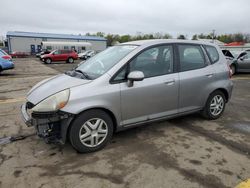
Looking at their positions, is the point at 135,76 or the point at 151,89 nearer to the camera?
the point at 135,76

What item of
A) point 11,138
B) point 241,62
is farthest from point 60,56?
point 11,138

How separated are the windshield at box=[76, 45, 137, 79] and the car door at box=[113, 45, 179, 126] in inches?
9.8

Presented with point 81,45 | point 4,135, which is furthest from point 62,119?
point 81,45

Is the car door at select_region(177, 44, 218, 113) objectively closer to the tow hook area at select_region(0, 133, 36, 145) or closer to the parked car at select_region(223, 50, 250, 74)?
the tow hook area at select_region(0, 133, 36, 145)

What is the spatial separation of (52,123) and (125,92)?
1.17m

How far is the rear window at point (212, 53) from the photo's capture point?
15.4ft

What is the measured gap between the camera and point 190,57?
4.37 m

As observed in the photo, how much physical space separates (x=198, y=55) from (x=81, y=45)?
46.1 meters

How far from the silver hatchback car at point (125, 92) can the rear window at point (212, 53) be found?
0.08 feet

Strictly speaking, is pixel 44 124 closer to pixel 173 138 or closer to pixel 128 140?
pixel 128 140

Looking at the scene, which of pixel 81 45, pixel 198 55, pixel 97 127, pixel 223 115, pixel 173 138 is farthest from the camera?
pixel 81 45

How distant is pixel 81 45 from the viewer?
1901 inches

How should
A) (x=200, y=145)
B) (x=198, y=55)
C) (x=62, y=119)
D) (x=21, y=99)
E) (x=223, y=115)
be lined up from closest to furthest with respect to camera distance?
(x=62, y=119) → (x=200, y=145) → (x=198, y=55) → (x=223, y=115) → (x=21, y=99)

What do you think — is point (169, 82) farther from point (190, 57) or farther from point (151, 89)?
point (190, 57)
